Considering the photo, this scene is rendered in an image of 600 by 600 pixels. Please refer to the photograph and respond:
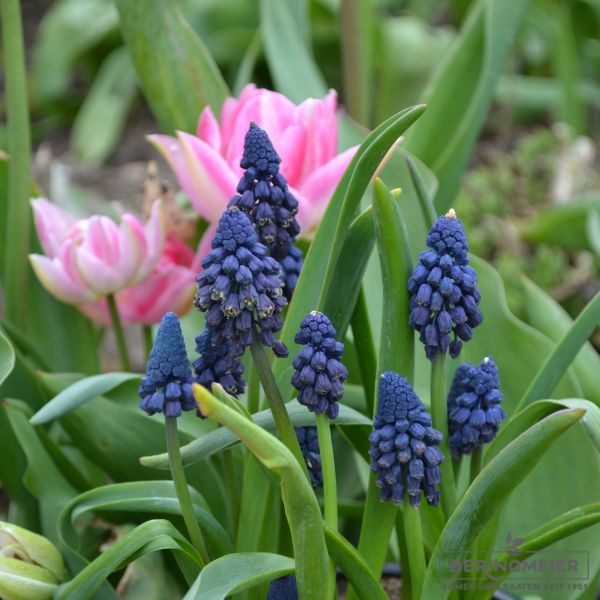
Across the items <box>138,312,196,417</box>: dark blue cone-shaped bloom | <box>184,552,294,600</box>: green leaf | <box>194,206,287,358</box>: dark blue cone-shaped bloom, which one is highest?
<box>194,206,287,358</box>: dark blue cone-shaped bloom

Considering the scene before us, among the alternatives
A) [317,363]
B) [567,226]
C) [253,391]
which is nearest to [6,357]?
[253,391]

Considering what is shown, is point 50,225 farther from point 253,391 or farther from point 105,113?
point 105,113

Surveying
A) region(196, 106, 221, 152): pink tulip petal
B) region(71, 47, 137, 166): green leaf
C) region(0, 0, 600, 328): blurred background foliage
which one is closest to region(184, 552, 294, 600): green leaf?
region(196, 106, 221, 152): pink tulip petal

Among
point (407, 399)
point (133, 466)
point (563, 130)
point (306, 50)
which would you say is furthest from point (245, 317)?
point (563, 130)

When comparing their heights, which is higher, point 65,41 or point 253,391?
point 65,41

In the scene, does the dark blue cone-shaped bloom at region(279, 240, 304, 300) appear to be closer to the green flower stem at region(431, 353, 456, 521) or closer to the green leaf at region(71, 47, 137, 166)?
the green flower stem at region(431, 353, 456, 521)

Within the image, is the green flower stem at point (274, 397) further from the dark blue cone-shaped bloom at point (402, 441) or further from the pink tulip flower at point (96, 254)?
the pink tulip flower at point (96, 254)

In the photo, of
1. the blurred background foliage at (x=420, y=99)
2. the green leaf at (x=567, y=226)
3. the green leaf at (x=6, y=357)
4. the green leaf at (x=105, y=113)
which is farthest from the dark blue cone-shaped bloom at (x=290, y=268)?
the green leaf at (x=105, y=113)

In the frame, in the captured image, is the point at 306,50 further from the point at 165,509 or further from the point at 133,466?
the point at 165,509
